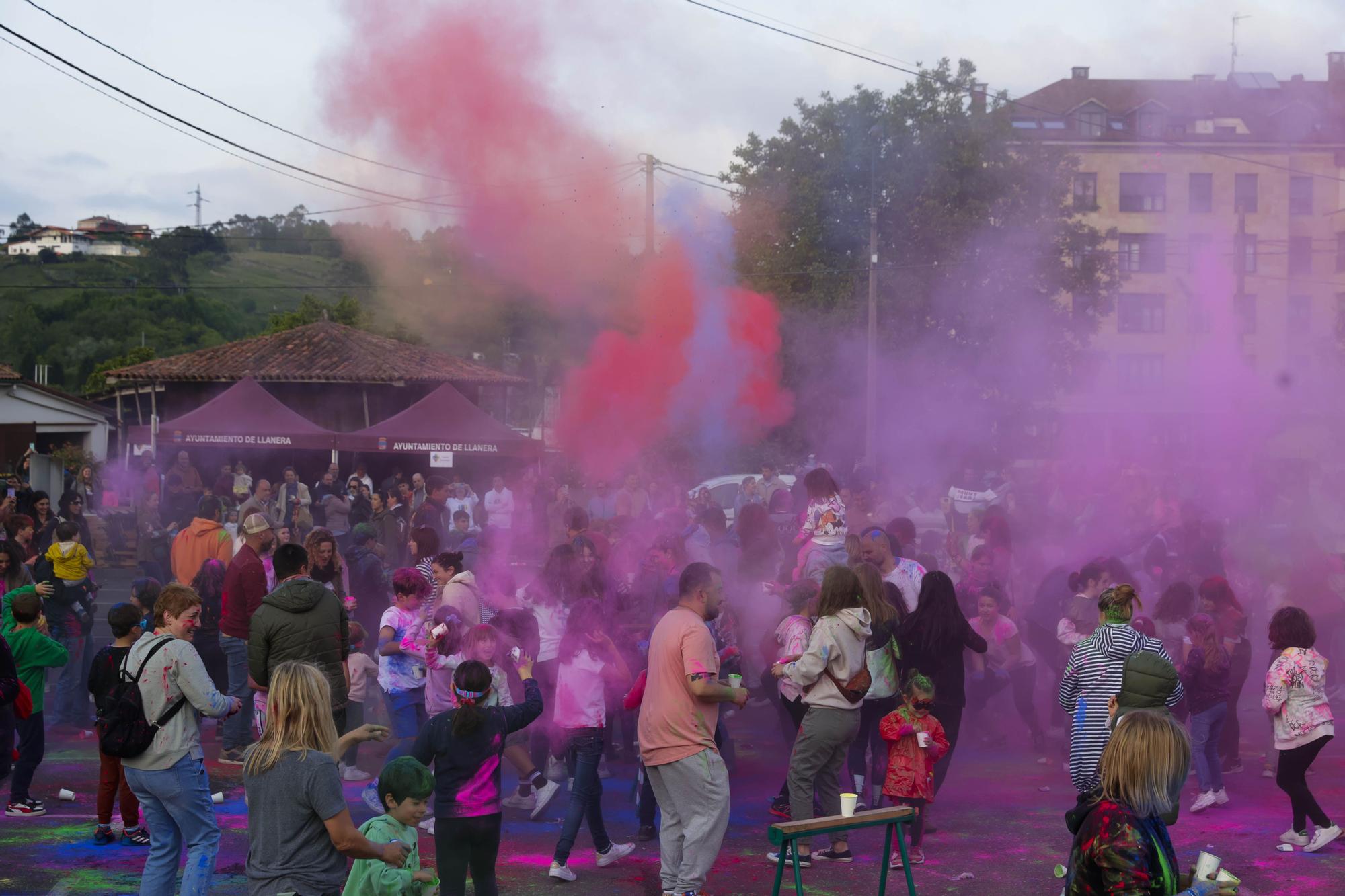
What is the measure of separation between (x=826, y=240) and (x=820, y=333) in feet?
6.99

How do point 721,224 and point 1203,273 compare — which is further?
point 1203,273

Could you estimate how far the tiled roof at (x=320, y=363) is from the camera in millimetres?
30984

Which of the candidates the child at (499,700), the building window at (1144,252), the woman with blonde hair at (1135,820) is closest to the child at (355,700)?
the child at (499,700)

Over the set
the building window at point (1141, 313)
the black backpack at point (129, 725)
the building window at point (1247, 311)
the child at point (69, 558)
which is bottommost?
the black backpack at point (129, 725)

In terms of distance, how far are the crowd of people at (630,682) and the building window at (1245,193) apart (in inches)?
561

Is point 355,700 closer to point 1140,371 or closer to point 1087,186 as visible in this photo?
point 1140,371

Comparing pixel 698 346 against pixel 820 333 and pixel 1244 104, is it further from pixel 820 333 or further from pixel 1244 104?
pixel 1244 104

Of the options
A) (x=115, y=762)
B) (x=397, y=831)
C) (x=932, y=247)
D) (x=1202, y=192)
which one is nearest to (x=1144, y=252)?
(x=1202, y=192)

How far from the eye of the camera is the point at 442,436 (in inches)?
886

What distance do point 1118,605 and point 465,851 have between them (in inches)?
146

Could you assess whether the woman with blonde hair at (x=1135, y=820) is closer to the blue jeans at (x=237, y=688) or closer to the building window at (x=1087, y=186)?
the blue jeans at (x=237, y=688)

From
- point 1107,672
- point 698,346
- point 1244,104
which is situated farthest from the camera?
point 1244,104

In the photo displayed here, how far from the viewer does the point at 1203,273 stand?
27078 mm

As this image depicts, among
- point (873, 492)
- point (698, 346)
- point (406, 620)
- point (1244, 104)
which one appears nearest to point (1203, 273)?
point (1244, 104)
